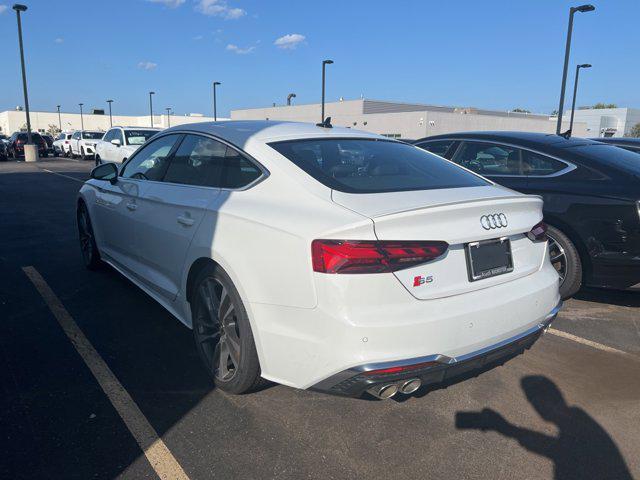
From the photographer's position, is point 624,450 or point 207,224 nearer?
point 624,450

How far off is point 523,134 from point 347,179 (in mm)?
3462

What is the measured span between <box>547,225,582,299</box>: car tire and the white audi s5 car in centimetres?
167

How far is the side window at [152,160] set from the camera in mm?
4066

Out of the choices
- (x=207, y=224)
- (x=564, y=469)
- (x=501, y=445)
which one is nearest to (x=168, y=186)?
(x=207, y=224)

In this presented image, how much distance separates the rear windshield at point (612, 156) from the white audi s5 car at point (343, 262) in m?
1.98

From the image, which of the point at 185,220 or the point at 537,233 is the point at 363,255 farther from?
the point at 185,220

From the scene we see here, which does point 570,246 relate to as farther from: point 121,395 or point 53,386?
point 53,386

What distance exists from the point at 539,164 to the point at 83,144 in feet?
91.5

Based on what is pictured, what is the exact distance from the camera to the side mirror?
4.73m

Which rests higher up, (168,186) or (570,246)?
(168,186)

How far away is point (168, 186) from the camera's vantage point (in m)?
3.73

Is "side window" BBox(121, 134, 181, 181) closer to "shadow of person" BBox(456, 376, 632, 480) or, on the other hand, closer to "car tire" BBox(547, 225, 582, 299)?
"shadow of person" BBox(456, 376, 632, 480)

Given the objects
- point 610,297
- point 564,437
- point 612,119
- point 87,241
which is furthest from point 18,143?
point 612,119

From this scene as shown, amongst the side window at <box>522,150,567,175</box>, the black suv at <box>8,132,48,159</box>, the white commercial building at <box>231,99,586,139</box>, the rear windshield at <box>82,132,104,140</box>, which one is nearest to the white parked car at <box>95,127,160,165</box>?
the side window at <box>522,150,567,175</box>
